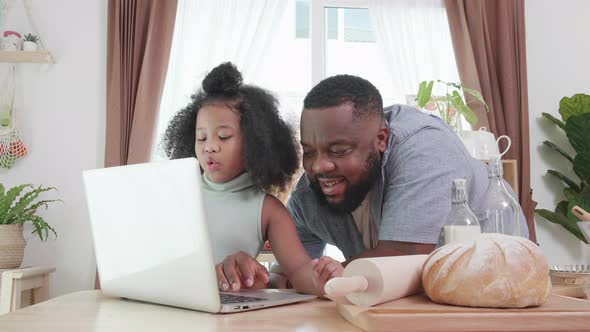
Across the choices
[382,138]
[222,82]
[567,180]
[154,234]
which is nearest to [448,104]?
[567,180]

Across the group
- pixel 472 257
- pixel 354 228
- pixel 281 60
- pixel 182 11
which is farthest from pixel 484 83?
pixel 472 257

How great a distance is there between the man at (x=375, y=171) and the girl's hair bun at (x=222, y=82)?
7.0 inches

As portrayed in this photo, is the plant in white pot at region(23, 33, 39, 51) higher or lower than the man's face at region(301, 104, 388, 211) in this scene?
higher

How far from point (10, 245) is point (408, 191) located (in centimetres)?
246

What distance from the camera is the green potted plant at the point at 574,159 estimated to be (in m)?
3.51

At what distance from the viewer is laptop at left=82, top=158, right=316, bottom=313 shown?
702mm

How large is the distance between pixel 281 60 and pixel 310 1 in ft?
1.41

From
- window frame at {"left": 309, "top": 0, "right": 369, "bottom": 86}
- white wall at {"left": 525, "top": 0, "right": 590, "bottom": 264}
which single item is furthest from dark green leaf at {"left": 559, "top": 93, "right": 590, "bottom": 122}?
window frame at {"left": 309, "top": 0, "right": 369, "bottom": 86}

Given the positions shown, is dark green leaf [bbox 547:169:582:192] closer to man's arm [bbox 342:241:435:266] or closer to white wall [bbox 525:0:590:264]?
white wall [bbox 525:0:590:264]

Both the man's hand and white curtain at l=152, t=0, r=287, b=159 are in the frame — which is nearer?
the man's hand

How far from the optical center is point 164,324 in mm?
644

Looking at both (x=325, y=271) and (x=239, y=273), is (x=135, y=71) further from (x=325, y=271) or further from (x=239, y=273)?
(x=325, y=271)

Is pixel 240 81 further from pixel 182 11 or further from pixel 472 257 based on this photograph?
pixel 182 11

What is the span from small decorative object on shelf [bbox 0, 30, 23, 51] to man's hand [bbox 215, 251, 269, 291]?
289 cm
